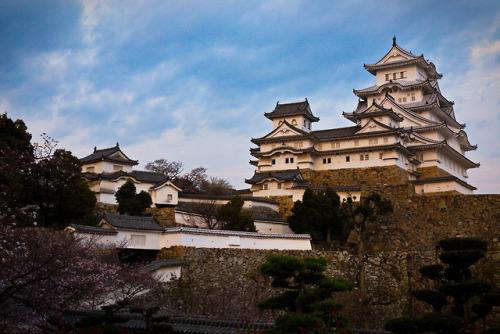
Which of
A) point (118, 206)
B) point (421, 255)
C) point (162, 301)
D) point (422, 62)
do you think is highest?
point (422, 62)

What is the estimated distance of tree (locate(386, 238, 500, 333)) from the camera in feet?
30.0

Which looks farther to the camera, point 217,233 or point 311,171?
point 311,171

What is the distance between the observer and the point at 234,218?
92.4 feet

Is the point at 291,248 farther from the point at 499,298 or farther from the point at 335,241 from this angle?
the point at 499,298

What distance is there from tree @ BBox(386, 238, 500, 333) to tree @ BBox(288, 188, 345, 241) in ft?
55.3

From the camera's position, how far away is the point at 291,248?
25984mm

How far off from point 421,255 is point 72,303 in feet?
55.6

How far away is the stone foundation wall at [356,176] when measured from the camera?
3703cm

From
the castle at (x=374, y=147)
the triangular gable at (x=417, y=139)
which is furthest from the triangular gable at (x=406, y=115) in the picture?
the triangular gable at (x=417, y=139)

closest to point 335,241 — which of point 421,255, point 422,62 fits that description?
point 421,255

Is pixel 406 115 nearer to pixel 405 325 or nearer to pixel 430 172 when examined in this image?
pixel 430 172

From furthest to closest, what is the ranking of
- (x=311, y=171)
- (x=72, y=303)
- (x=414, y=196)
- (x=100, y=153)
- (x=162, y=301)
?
1. (x=311, y=171)
2. (x=100, y=153)
3. (x=414, y=196)
4. (x=162, y=301)
5. (x=72, y=303)

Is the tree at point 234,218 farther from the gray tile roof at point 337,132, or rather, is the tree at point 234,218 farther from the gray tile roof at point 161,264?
the gray tile roof at point 337,132

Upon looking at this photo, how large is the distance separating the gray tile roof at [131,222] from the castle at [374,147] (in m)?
14.0
